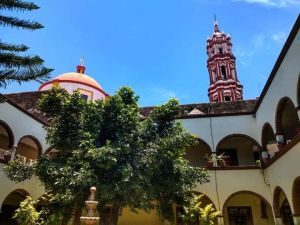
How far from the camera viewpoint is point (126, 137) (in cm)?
998

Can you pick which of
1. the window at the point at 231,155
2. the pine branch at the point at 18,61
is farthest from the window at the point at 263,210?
the pine branch at the point at 18,61

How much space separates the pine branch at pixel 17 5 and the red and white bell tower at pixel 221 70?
25651 mm

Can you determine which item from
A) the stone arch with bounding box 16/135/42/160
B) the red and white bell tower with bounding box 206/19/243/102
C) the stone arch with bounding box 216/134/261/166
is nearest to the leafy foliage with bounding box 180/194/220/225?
the stone arch with bounding box 216/134/261/166

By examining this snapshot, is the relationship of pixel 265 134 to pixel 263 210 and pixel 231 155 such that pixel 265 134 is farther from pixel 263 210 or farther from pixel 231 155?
pixel 263 210

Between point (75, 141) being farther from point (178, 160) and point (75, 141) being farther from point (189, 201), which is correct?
point (189, 201)

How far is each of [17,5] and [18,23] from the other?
1.38 feet

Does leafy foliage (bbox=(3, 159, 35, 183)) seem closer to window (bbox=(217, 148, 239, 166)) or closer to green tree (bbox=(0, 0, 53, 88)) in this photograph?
green tree (bbox=(0, 0, 53, 88))

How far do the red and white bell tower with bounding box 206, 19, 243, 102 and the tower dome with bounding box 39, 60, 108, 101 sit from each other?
48.9 ft

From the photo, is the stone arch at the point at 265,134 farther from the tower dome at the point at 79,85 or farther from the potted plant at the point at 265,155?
the tower dome at the point at 79,85

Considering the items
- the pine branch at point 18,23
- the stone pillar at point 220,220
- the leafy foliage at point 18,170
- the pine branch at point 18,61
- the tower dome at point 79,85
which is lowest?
the stone pillar at point 220,220

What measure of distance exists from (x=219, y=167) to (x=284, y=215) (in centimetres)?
439

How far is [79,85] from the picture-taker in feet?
64.3

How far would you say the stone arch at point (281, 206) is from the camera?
39.1 ft

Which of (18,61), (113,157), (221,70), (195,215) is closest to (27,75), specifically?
(18,61)
